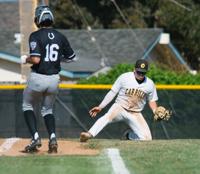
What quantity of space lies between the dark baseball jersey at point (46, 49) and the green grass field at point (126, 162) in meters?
1.08

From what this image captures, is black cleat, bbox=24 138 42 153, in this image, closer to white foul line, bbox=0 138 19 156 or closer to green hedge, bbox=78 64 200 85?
white foul line, bbox=0 138 19 156

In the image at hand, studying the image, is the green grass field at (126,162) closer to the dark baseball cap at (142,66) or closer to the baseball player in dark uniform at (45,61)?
the baseball player in dark uniform at (45,61)

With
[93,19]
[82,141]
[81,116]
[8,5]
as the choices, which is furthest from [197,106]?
[93,19]

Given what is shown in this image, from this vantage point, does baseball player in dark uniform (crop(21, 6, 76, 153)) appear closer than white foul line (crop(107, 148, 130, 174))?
No

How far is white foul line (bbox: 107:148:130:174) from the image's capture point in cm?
→ 776

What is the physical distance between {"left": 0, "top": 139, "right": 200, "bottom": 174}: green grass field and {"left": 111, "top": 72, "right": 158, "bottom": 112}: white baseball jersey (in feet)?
7.64

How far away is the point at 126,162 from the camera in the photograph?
8.35 metres

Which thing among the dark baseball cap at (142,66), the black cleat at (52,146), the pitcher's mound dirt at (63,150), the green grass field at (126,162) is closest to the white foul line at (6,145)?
the pitcher's mound dirt at (63,150)

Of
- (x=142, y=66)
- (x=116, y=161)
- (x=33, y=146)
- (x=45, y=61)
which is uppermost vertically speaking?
(x=45, y=61)

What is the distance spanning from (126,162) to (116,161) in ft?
0.43

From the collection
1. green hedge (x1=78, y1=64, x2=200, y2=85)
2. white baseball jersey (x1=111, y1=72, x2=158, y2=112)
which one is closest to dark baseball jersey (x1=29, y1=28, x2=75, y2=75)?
white baseball jersey (x1=111, y1=72, x2=158, y2=112)

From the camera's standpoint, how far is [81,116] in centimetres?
1609

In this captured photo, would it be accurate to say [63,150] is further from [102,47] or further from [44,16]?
[102,47]

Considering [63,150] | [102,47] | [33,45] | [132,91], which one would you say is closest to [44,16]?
[33,45]
